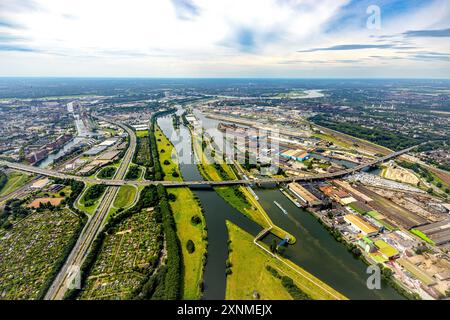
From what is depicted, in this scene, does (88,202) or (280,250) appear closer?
(280,250)

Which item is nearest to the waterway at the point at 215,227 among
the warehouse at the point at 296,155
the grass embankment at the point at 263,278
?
the grass embankment at the point at 263,278

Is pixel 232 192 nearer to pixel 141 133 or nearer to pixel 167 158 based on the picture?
pixel 167 158

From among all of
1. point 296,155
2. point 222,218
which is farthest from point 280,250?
point 296,155

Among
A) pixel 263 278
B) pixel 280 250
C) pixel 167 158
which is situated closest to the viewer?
pixel 263 278

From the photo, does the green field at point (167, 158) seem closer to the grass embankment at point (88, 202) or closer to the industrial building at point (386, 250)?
the grass embankment at point (88, 202)

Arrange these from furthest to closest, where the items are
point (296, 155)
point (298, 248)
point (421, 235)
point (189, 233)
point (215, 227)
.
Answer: point (296, 155) < point (215, 227) < point (189, 233) < point (421, 235) < point (298, 248)

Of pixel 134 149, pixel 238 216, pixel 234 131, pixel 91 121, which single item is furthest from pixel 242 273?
pixel 91 121

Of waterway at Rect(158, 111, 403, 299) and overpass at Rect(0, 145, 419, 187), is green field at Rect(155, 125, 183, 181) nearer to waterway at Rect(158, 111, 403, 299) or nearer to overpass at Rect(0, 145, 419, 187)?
overpass at Rect(0, 145, 419, 187)
